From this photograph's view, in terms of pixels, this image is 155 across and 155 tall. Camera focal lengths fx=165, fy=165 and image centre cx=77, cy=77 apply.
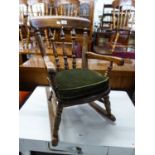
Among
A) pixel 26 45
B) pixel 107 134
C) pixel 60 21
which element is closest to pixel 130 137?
pixel 107 134

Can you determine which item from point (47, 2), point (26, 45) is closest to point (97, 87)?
point (26, 45)

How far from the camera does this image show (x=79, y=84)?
902mm

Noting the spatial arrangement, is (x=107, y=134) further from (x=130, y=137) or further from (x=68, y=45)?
(x=68, y=45)

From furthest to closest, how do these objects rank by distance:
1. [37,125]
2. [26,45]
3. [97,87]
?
[26,45] → [37,125] → [97,87]

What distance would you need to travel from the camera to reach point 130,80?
6.10 feet

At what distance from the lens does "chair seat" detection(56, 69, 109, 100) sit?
0.87 metres

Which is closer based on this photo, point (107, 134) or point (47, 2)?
point (107, 134)

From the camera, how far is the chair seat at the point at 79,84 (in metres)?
0.87

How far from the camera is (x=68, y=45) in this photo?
2742mm
